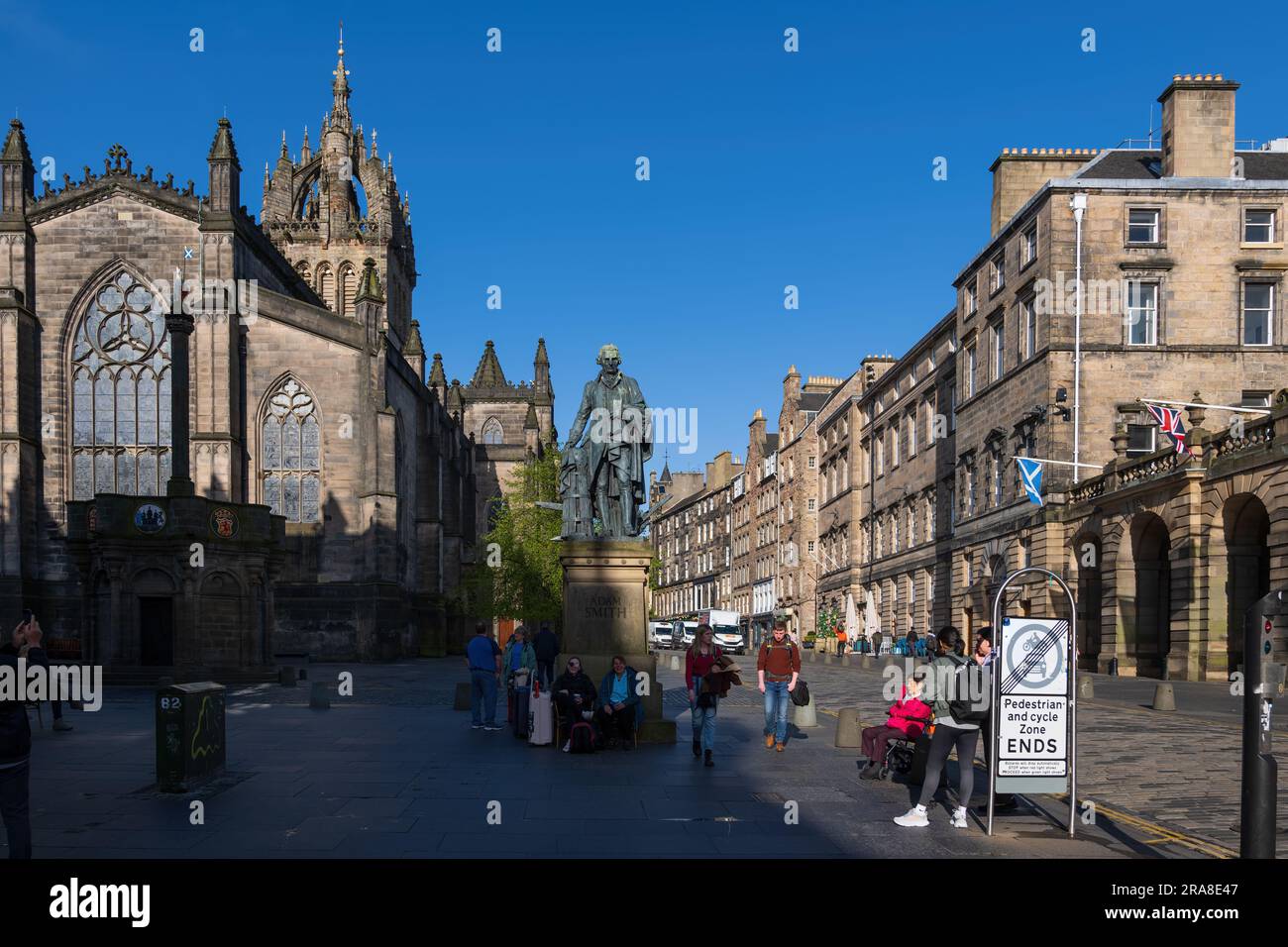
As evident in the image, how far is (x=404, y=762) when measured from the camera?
44.3 ft

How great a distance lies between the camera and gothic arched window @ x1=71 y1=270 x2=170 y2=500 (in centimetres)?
4278

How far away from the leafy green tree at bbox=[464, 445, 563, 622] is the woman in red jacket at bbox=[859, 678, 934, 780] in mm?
43375

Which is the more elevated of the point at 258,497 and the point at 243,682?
the point at 258,497

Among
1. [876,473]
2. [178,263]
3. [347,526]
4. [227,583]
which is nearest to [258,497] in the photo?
[347,526]

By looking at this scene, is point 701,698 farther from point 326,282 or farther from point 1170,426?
point 326,282

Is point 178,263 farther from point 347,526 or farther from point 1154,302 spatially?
point 1154,302

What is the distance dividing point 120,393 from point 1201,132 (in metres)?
41.1

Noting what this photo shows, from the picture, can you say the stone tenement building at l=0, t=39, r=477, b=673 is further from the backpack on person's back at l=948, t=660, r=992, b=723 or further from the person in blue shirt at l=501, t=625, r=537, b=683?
the backpack on person's back at l=948, t=660, r=992, b=723

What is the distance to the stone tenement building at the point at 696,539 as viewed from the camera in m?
112

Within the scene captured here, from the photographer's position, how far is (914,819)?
980 cm

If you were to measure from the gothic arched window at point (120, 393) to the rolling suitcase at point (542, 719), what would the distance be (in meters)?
32.5

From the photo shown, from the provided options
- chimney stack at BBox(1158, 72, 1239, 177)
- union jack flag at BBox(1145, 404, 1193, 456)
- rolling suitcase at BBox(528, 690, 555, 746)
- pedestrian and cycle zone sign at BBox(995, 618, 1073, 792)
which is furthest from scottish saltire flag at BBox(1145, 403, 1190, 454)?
pedestrian and cycle zone sign at BBox(995, 618, 1073, 792)

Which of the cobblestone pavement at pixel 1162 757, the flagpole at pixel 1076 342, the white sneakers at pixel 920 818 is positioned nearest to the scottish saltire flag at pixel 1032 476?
the flagpole at pixel 1076 342

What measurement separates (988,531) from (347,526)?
83.8ft
